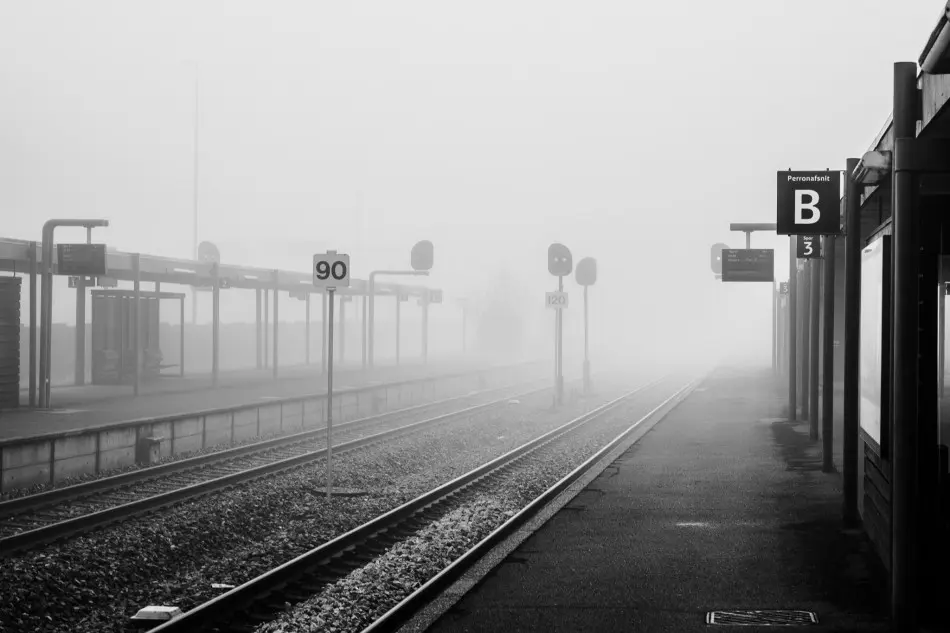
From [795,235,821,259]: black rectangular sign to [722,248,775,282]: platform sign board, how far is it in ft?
32.4

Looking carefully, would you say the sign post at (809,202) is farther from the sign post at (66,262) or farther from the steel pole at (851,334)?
the sign post at (66,262)

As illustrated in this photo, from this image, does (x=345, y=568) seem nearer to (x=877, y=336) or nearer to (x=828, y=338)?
(x=877, y=336)

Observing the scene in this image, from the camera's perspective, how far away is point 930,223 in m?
6.68

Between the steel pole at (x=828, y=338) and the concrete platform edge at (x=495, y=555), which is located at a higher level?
the steel pole at (x=828, y=338)

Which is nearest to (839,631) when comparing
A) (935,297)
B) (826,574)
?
(826,574)

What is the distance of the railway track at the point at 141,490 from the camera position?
10.5 m

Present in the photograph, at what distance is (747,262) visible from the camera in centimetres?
2759

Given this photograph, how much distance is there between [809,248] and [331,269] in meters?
8.71

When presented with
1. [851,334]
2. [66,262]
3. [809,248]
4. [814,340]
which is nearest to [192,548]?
[851,334]

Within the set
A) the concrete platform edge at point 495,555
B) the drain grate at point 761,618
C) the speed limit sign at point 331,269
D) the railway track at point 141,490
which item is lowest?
the railway track at point 141,490

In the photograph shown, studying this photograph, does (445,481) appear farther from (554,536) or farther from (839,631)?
(839,631)

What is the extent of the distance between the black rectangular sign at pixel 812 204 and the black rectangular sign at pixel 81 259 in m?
17.0

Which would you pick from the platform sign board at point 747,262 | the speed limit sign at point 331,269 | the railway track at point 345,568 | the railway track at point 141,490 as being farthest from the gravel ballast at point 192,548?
the platform sign board at point 747,262

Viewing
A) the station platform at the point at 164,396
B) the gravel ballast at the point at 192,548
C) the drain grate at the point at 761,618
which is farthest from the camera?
the station platform at the point at 164,396
